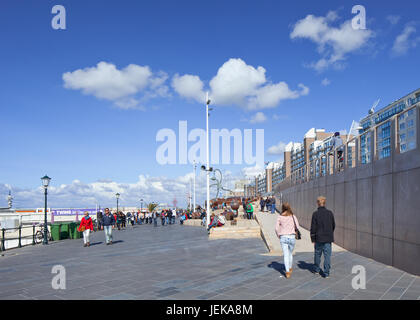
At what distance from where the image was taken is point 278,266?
8.86 meters

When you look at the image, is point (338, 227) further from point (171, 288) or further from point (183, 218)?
point (183, 218)

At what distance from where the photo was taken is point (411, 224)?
750 cm

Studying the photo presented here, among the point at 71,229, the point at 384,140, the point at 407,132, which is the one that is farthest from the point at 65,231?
the point at 407,132

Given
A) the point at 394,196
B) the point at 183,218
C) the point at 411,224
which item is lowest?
the point at 183,218

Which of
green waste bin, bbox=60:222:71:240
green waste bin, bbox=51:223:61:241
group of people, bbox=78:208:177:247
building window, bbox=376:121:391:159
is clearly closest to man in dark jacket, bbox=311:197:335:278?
building window, bbox=376:121:391:159

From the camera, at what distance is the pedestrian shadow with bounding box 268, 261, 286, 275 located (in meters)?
8.18

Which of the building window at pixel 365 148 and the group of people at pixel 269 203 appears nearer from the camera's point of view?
the building window at pixel 365 148

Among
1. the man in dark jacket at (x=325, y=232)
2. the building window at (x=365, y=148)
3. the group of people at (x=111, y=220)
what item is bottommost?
the group of people at (x=111, y=220)

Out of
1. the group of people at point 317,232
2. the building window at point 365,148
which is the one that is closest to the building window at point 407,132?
the building window at point 365,148

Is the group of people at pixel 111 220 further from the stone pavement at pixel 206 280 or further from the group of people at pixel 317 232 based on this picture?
the group of people at pixel 317 232

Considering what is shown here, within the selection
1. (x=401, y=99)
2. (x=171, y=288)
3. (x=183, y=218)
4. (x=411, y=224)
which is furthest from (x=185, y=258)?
(x=401, y=99)

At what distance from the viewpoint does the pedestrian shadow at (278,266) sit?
818 centimetres
